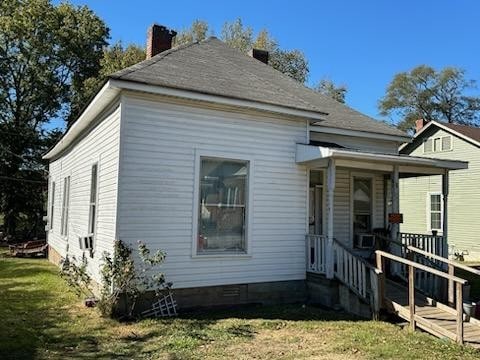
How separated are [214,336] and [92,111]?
5.98m

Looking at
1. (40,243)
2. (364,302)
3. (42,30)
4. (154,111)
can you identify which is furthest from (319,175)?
(42,30)

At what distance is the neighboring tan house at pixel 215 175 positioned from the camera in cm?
833

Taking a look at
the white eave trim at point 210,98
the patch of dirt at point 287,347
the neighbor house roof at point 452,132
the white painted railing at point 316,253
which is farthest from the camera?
the neighbor house roof at point 452,132

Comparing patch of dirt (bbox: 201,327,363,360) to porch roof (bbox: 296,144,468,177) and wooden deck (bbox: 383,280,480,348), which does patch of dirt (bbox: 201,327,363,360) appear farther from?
porch roof (bbox: 296,144,468,177)

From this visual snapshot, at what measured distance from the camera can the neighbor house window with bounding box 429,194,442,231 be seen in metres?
22.1

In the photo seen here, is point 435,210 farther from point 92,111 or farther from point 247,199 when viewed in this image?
point 92,111

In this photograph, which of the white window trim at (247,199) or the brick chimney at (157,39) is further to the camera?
the brick chimney at (157,39)

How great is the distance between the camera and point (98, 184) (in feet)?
31.8

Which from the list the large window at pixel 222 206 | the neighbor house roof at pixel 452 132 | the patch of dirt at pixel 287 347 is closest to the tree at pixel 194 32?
the neighbor house roof at pixel 452 132

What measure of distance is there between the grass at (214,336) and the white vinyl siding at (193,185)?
39.1 inches

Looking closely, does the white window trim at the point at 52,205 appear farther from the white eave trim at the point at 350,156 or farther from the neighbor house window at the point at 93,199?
the white eave trim at the point at 350,156

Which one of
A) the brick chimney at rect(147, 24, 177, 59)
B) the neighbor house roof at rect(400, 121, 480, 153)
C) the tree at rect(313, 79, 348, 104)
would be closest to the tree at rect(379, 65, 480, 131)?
the tree at rect(313, 79, 348, 104)

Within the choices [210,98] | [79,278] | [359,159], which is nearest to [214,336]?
[79,278]

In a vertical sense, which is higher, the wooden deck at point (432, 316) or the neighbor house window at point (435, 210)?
the neighbor house window at point (435, 210)
